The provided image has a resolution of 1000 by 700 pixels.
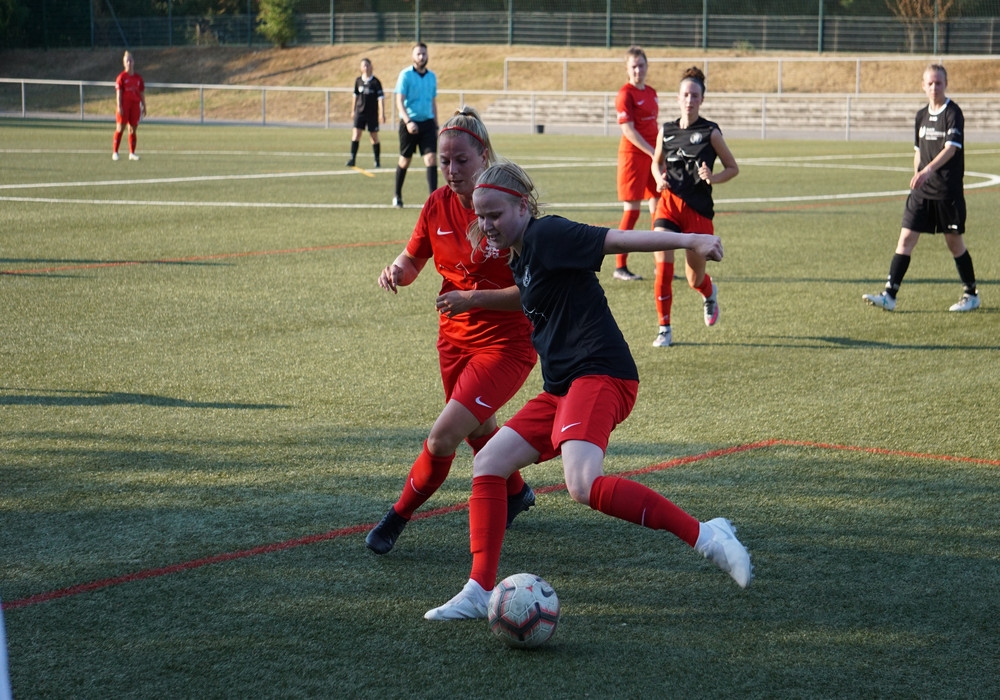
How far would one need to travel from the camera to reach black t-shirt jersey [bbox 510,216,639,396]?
4.23 metres

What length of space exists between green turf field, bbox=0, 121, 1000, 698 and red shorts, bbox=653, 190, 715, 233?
0.85 metres

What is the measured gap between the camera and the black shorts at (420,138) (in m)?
17.4

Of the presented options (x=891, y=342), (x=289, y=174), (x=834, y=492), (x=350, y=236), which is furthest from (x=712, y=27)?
(x=834, y=492)

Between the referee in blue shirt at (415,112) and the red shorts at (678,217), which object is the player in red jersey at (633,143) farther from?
the referee in blue shirt at (415,112)

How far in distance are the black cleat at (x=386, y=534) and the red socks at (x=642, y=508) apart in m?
1.04

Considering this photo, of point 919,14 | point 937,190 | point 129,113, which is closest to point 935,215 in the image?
point 937,190

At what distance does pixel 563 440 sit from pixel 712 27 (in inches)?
2077

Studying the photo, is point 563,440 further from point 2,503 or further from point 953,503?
point 2,503

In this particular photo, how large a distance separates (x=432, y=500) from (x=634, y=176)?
6.85 meters

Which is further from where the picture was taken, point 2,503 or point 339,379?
point 339,379

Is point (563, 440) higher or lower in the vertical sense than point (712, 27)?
lower

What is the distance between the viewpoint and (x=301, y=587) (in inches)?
175

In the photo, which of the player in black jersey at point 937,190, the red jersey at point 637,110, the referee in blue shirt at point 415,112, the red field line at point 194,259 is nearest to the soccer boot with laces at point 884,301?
the player in black jersey at point 937,190

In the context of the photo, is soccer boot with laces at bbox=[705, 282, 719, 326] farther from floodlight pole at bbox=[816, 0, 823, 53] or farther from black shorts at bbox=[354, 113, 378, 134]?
floodlight pole at bbox=[816, 0, 823, 53]
